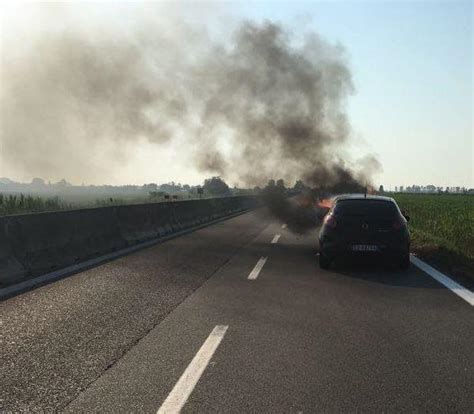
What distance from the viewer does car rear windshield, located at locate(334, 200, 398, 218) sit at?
10281mm

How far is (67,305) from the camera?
677 cm

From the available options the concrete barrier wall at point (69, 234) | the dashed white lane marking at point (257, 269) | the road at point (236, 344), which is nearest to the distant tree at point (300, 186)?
the concrete barrier wall at point (69, 234)

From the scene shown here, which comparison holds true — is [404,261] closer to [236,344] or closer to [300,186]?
[236,344]

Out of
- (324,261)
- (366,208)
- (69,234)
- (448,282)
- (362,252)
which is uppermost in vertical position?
(366,208)

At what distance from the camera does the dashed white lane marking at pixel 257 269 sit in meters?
9.09

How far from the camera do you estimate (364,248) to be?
32.7 feet

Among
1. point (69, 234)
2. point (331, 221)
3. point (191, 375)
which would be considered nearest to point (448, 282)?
point (331, 221)

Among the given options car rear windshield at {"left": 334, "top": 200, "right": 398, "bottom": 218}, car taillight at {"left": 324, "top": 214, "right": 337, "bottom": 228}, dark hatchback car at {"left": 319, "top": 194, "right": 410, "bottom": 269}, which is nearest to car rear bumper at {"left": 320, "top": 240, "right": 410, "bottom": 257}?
dark hatchback car at {"left": 319, "top": 194, "right": 410, "bottom": 269}

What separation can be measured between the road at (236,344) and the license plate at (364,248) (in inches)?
33.4

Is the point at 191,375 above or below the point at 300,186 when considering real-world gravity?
below

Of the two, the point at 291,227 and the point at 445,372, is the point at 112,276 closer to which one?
the point at 445,372

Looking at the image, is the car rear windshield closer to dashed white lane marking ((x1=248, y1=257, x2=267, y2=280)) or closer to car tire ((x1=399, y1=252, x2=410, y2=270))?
car tire ((x1=399, y1=252, x2=410, y2=270))

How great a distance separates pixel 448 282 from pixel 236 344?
4.83 meters

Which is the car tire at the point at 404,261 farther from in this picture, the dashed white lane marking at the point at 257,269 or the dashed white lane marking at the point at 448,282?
the dashed white lane marking at the point at 257,269
